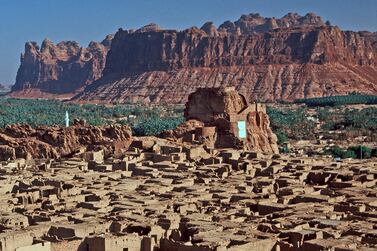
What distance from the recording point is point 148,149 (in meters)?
43.6

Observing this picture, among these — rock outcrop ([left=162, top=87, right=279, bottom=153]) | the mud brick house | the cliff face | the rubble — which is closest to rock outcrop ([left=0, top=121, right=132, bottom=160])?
rock outcrop ([left=162, top=87, right=279, bottom=153])

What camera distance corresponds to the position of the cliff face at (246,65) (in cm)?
13888

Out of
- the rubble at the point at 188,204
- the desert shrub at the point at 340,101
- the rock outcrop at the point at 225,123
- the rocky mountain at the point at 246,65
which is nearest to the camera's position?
the rubble at the point at 188,204

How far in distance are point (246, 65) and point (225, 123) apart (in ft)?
339

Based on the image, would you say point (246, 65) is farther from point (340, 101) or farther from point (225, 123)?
point (225, 123)

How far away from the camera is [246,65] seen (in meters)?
148

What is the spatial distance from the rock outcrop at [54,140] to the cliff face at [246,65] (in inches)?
3132

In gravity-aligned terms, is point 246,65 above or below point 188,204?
above

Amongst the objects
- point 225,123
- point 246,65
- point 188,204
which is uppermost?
point 246,65

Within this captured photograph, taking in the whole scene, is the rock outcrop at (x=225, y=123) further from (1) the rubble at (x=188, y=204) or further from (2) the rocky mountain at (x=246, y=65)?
(2) the rocky mountain at (x=246, y=65)

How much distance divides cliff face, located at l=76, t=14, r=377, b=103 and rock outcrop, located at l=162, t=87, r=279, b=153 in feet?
275

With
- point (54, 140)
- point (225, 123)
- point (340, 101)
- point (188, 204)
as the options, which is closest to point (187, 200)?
point (188, 204)

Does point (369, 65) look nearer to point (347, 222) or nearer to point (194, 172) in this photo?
point (194, 172)

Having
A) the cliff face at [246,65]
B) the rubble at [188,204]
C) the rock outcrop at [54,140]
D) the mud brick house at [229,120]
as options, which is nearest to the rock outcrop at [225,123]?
the mud brick house at [229,120]
